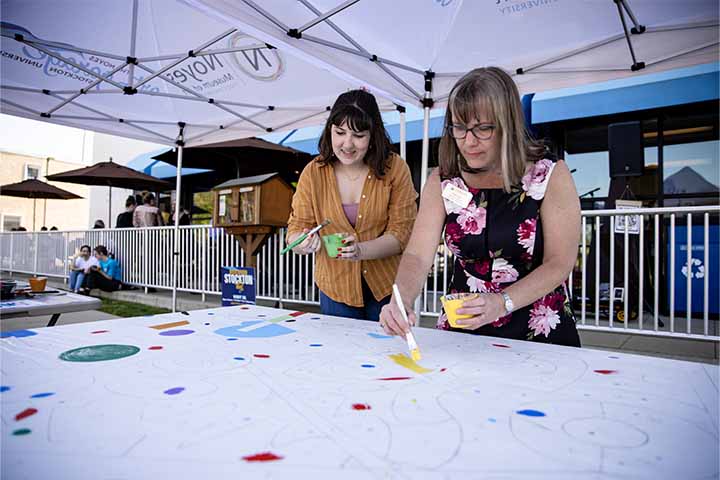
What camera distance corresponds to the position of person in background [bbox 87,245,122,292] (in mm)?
7285

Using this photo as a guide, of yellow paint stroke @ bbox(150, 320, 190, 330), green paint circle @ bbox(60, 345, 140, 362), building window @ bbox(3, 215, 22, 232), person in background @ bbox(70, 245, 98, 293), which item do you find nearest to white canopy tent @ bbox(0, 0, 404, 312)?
yellow paint stroke @ bbox(150, 320, 190, 330)

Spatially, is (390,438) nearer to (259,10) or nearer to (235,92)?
(259,10)

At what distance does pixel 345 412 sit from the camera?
0.66 m

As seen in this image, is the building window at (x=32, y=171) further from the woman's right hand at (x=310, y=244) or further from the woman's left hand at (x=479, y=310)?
the woman's left hand at (x=479, y=310)

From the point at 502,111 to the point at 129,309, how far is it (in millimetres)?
5999

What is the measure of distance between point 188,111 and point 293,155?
7.59ft

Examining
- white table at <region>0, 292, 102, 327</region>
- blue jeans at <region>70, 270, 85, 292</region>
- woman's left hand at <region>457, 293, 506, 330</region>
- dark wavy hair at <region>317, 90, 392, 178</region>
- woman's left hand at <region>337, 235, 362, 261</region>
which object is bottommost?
blue jeans at <region>70, 270, 85, 292</region>

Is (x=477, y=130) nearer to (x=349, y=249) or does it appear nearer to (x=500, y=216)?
(x=500, y=216)

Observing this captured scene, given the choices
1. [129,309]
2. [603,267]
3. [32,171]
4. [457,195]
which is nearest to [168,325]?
[457,195]

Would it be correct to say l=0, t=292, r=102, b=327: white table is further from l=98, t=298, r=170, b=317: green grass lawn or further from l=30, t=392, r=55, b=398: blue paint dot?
l=98, t=298, r=170, b=317: green grass lawn

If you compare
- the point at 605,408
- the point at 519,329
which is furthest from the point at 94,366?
the point at 519,329

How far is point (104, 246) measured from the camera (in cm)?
774

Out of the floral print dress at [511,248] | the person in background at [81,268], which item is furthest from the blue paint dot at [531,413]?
the person in background at [81,268]

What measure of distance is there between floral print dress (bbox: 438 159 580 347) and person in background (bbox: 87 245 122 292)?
7490 millimetres
